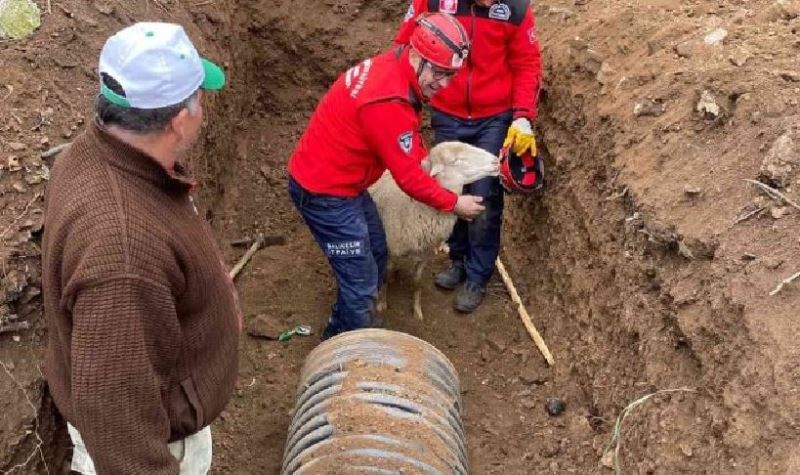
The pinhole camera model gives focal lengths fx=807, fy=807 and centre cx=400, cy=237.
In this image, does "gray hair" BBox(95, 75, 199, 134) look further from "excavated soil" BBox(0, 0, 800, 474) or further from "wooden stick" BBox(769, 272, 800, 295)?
"wooden stick" BBox(769, 272, 800, 295)

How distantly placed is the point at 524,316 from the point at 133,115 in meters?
4.28

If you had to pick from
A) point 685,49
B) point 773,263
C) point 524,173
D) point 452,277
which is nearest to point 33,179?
point 524,173

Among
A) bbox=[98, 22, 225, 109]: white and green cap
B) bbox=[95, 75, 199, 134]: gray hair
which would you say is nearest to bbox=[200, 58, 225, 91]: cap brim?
bbox=[98, 22, 225, 109]: white and green cap

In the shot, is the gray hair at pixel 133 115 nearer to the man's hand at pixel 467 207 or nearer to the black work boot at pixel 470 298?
the man's hand at pixel 467 207

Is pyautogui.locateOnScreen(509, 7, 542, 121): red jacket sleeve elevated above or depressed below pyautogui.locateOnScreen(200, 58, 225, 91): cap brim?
below

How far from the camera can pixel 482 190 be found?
19.5ft

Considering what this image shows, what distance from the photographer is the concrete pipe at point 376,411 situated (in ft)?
12.9

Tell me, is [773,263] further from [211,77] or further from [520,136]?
[211,77]

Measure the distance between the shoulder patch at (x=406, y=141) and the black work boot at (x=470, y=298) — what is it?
1.96 meters

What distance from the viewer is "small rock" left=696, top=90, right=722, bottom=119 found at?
16.1 ft

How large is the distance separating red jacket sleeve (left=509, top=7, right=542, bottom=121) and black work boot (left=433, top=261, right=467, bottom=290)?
61.5 inches

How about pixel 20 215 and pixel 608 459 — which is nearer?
pixel 20 215

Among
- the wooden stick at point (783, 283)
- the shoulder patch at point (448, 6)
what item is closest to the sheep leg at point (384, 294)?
the shoulder patch at point (448, 6)

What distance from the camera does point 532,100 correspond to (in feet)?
19.2
